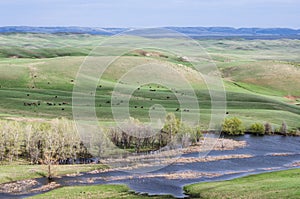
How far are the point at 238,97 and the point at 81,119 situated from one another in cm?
6907

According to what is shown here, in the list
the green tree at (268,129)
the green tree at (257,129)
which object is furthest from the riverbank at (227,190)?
the green tree at (268,129)

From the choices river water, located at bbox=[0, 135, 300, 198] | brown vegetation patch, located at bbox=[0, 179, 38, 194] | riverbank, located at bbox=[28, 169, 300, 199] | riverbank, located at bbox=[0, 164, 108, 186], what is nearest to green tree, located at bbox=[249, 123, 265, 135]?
river water, located at bbox=[0, 135, 300, 198]

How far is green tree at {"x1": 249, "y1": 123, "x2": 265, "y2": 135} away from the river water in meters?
15.3

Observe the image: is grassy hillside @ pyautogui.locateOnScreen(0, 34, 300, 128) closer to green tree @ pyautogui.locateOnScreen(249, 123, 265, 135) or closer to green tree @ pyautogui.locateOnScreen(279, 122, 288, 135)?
green tree @ pyautogui.locateOnScreen(249, 123, 265, 135)

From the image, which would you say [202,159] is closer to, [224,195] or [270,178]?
[270,178]

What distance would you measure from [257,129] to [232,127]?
21.7ft

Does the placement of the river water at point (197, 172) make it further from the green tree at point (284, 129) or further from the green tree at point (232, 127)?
the green tree at point (284, 129)

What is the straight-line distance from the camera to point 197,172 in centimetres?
6881

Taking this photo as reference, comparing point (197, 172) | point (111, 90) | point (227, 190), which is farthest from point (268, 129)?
point (227, 190)

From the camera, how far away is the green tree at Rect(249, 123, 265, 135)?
108000 millimetres

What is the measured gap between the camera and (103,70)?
182 m

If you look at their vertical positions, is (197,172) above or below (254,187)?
below

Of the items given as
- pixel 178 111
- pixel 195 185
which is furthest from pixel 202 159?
pixel 178 111

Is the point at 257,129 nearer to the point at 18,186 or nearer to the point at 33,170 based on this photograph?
the point at 33,170
